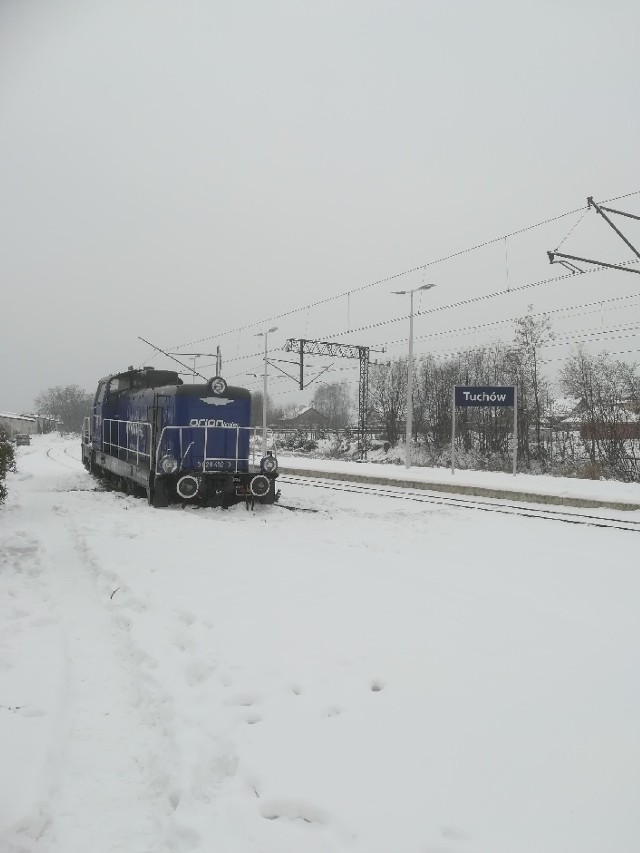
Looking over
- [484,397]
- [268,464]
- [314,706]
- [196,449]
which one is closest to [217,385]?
[196,449]

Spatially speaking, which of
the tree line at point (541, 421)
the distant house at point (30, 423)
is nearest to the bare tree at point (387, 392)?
the tree line at point (541, 421)

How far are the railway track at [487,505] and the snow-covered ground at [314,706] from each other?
4631mm

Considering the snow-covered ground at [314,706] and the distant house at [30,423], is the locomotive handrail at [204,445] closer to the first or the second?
the snow-covered ground at [314,706]

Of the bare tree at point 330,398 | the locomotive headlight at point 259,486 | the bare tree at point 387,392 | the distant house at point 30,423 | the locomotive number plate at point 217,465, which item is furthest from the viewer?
the bare tree at point 330,398

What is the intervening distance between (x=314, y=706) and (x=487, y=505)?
10.9 m

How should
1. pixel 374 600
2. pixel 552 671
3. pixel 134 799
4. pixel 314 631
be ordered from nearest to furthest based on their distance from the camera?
1. pixel 134 799
2. pixel 552 671
3. pixel 314 631
4. pixel 374 600

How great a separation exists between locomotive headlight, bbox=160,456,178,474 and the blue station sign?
37.1 feet

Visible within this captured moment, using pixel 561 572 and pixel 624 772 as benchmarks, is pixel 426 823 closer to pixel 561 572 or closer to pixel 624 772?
pixel 624 772

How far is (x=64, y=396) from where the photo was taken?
109 m

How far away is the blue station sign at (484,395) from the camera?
63.1 ft

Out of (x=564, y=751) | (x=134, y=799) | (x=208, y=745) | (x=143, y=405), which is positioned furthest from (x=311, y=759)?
(x=143, y=405)

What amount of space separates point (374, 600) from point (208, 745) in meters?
2.56

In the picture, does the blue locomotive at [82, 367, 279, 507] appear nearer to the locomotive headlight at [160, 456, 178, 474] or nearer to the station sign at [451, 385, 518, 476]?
the locomotive headlight at [160, 456, 178, 474]

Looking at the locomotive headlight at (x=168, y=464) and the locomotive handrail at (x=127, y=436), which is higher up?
the locomotive handrail at (x=127, y=436)
